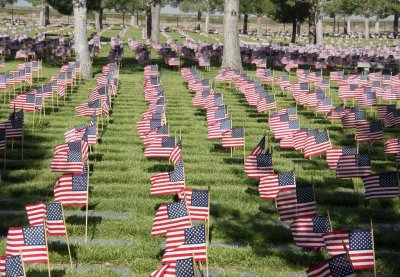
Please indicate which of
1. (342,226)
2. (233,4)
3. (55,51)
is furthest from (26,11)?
(342,226)

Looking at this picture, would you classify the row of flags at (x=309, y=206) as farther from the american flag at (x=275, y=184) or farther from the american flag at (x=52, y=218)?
the american flag at (x=52, y=218)

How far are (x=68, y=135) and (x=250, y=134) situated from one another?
6.37 meters

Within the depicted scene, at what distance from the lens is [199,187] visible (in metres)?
15.3

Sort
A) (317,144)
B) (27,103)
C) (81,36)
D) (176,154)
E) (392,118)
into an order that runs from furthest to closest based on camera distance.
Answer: (81,36) → (27,103) → (392,118) → (317,144) → (176,154)

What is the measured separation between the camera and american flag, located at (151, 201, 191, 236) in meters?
10.5

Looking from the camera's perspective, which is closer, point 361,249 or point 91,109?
point 361,249

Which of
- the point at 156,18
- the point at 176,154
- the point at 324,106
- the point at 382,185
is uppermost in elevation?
the point at 156,18

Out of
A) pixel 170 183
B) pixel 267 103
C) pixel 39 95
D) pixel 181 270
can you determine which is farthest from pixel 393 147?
pixel 39 95

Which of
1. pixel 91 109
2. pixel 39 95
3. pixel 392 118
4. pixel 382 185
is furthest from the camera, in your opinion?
pixel 39 95

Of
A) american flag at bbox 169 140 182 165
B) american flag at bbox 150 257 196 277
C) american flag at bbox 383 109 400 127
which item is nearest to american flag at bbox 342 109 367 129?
american flag at bbox 383 109 400 127

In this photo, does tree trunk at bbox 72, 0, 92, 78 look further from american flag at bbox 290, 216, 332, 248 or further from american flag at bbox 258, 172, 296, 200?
american flag at bbox 290, 216, 332, 248

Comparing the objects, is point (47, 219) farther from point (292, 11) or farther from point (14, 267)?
point (292, 11)

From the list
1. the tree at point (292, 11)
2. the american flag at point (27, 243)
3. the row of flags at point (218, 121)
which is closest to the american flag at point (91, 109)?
the row of flags at point (218, 121)

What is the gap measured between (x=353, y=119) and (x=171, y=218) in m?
11.1
